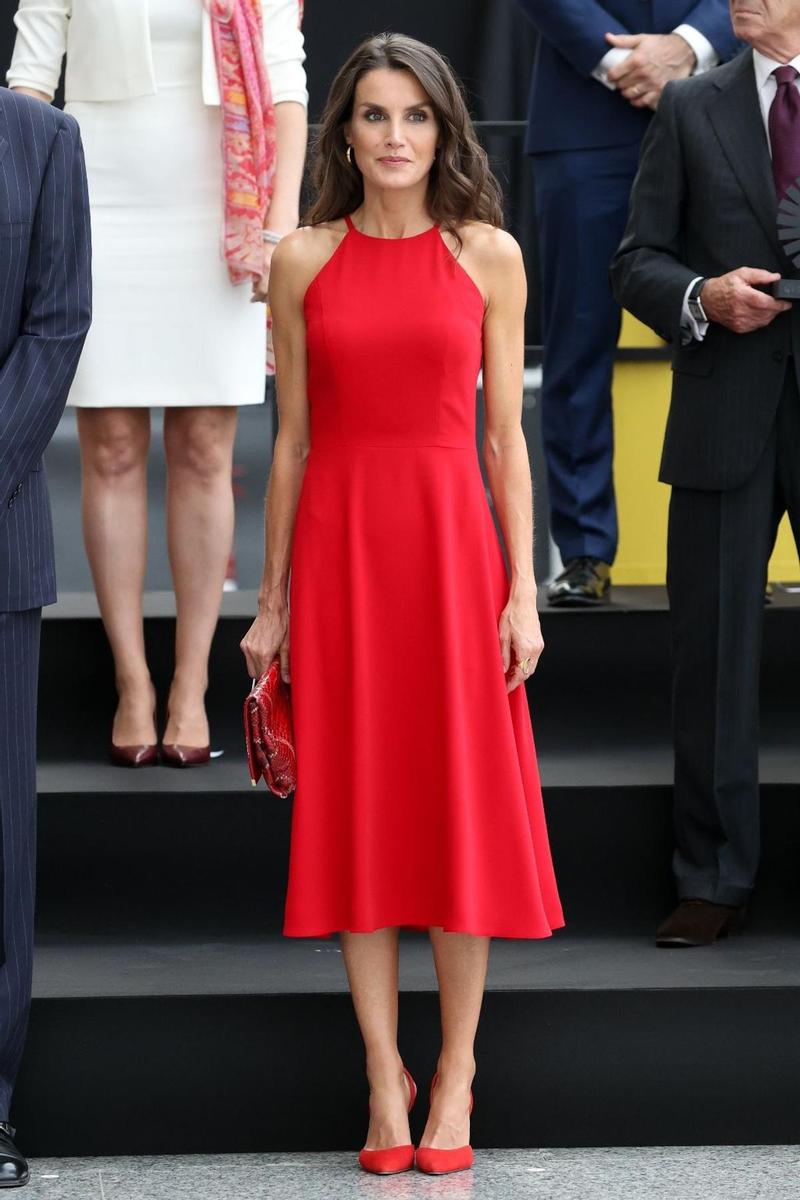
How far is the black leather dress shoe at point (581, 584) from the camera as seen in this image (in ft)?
14.6

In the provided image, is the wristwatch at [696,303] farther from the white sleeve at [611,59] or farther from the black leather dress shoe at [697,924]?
the black leather dress shoe at [697,924]

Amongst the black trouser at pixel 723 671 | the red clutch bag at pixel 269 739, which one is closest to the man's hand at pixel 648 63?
the black trouser at pixel 723 671

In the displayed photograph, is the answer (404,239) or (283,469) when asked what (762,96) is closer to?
(404,239)

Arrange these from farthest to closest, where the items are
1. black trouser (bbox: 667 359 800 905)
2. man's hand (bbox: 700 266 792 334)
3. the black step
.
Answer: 1. black trouser (bbox: 667 359 800 905)
2. man's hand (bbox: 700 266 792 334)
3. the black step

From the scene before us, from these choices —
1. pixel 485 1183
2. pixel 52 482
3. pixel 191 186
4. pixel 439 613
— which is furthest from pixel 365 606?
pixel 52 482

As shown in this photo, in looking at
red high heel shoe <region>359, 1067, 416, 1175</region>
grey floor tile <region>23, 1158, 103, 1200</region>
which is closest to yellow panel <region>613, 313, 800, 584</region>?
red high heel shoe <region>359, 1067, 416, 1175</region>

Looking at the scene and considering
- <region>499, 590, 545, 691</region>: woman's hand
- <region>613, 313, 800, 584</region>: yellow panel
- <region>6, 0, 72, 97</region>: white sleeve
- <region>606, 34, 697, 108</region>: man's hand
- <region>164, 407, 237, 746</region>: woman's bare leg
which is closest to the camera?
<region>499, 590, 545, 691</region>: woman's hand

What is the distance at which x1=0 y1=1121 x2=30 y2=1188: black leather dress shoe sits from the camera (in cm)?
319

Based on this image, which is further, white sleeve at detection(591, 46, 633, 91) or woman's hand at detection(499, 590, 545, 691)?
white sleeve at detection(591, 46, 633, 91)

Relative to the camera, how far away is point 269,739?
311 cm

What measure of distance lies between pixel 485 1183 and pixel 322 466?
116 centimetres

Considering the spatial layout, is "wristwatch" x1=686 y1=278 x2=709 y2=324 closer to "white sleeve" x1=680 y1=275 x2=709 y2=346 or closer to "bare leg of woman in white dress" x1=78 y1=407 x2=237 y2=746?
"white sleeve" x1=680 y1=275 x2=709 y2=346

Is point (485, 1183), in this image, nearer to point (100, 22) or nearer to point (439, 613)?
point (439, 613)

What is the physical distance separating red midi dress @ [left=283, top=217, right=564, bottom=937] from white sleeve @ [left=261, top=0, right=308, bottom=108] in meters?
0.97
